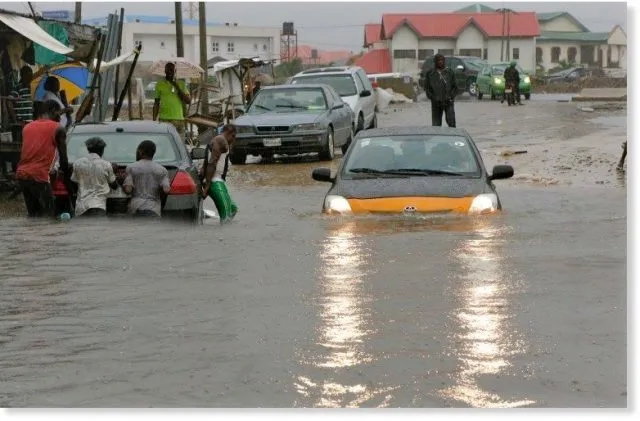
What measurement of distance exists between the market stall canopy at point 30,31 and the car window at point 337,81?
35.7ft

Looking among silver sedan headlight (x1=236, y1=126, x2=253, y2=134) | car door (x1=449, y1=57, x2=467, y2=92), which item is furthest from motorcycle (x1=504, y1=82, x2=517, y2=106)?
silver sedan headlight (x1=236, y1=126, x2=253, y2=134)

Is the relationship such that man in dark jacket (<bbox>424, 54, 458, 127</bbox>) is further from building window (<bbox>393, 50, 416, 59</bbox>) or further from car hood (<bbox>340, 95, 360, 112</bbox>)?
building window (<bbox>393, 50, 416, 59</bbox>)

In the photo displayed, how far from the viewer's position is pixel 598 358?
8555 mm

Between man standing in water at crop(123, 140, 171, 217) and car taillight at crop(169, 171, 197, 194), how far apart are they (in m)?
0.20

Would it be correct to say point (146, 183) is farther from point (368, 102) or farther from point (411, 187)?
point (368, 102)

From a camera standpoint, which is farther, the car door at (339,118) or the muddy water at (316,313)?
the car door at (339,118)

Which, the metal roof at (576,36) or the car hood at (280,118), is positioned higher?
the metal roof at (576,36)

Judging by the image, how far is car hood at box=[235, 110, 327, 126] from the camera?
2488 centimetres

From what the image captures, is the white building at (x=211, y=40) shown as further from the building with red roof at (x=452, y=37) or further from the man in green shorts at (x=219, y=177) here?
the man in green shorts at (x=219, y=177)

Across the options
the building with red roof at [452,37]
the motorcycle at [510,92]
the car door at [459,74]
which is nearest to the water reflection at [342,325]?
the motorcycle at [510,92]

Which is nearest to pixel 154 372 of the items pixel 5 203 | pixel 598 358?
pixel 598 358

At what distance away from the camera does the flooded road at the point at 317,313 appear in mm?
7863

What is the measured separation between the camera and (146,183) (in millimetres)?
13750

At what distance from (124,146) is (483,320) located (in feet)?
20.4
